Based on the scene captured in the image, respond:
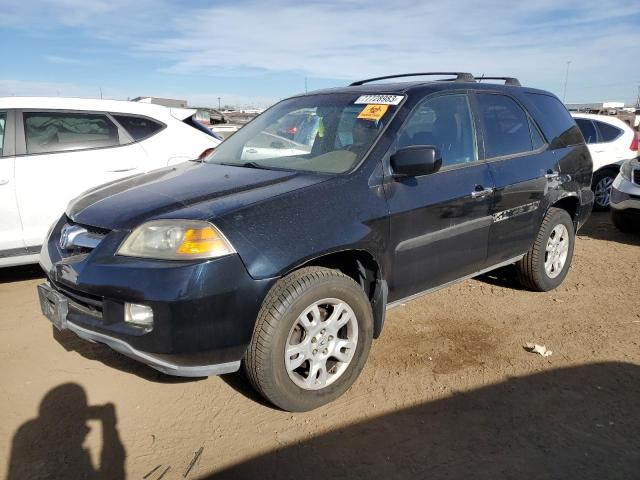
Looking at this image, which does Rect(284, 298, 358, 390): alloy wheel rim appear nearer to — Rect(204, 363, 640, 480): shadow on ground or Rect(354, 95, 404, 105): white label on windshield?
Rect(204, 363, 640, 480): shadow on ground

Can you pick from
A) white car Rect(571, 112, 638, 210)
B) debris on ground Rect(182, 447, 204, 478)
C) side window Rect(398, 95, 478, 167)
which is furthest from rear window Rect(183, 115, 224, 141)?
white car Rect(571, 112, 638, 210)

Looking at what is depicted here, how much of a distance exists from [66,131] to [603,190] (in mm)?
7656

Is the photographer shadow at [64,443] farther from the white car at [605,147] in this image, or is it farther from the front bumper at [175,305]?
the white car at [605,147]

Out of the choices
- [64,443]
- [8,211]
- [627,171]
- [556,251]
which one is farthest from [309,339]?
[627,171]

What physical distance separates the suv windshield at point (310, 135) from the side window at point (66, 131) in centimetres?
181

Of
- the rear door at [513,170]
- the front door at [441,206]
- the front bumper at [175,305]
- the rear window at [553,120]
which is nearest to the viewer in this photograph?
the front bumper at [175,305]

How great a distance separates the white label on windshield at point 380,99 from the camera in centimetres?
330

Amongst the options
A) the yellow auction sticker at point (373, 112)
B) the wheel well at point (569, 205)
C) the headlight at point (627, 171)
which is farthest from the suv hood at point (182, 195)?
the headlight at point (627, 171)

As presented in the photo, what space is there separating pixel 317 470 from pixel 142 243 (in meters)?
1.36

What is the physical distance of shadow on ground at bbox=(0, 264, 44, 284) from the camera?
5074mm

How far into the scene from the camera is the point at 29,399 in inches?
118

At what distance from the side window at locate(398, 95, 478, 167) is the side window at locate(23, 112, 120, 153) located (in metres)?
3.26

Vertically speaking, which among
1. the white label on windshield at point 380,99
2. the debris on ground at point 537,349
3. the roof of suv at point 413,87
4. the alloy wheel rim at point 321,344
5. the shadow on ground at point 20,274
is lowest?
the debris on ground at point 537,349

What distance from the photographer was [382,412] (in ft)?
9.26
